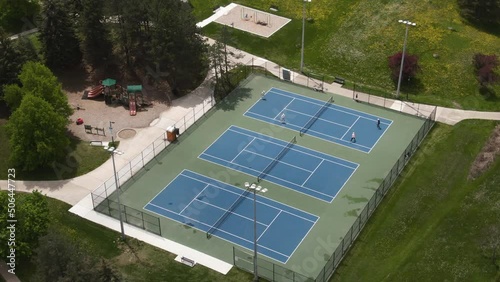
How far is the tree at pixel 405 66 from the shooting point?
69.4 meters

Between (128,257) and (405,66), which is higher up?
(405,66)

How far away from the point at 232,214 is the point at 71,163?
1530cm

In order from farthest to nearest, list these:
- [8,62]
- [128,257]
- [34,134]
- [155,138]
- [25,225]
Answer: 1. [8,62]
2. [155,138]
3. [34,134]
4. [128,257]
5. [25,225]

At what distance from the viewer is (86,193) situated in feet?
187

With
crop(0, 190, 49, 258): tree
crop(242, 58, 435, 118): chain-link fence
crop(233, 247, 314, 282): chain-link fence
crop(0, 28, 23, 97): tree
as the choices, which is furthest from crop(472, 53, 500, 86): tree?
crop(0, 28, 23, 97): tree

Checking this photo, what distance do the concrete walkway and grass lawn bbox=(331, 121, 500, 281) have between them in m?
6.60

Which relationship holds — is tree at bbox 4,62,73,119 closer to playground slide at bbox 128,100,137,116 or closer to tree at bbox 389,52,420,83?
playground slide at bbox 128,100,137,116

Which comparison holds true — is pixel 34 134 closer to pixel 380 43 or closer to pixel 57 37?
pixel 57 37

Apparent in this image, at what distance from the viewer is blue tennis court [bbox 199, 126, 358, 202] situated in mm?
57969

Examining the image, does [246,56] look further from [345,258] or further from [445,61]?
[345,258]

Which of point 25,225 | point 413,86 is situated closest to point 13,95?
point 25,225

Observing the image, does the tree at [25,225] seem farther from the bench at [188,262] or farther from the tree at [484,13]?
the tree at [484,13]

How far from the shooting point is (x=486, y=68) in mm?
68938

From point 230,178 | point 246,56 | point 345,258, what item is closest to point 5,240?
point 230,178
